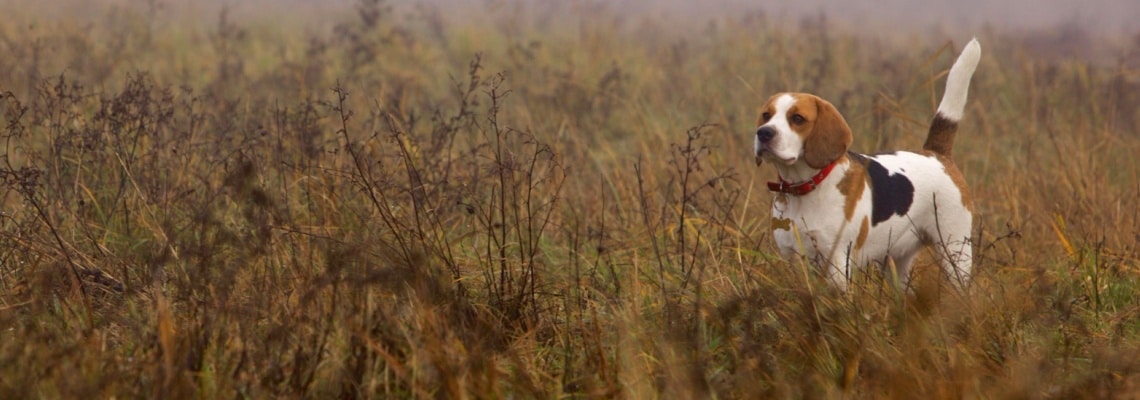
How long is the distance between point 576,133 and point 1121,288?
360 centimetres

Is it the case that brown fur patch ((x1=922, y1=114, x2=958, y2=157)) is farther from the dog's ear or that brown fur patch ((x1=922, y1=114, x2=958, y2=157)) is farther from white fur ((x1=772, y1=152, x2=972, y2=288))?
the dog's ear

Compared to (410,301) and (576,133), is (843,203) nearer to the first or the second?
(410,301)

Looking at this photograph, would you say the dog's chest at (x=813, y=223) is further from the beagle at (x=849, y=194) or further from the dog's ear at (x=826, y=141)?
the dog's ear at (x=826, y=141)

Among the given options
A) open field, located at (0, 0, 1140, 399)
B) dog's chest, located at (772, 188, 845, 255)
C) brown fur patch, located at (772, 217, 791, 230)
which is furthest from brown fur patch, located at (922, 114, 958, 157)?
brown fur patch, located at (772, 217, 791, 230)

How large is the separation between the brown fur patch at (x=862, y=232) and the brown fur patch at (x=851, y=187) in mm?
67

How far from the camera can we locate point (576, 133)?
24.0 feet

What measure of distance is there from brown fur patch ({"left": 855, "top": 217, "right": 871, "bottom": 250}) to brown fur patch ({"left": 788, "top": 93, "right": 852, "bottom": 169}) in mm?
291

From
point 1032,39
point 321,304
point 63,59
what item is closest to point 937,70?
point 1032,39

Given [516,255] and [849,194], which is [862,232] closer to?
[849,194]

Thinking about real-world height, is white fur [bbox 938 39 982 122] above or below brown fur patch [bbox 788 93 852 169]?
above

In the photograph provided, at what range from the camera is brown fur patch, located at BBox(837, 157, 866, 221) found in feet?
13.2

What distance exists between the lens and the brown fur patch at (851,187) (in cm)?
402

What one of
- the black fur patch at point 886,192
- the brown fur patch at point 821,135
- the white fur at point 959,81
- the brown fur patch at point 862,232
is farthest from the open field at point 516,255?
the white fur at point 959,81

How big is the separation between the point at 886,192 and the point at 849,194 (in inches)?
7.7
